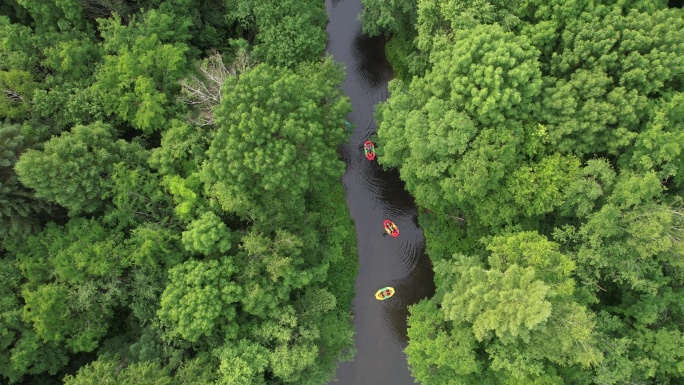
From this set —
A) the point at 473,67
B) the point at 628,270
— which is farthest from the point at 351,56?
the point at 628,270

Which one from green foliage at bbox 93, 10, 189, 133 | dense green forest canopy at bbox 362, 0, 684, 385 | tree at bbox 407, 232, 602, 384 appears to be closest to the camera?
tree at bbox 407, 232, 602, 384

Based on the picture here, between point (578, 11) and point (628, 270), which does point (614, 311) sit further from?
point (578, 11)

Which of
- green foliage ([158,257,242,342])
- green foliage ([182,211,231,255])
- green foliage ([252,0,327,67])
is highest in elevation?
green foliage ([252,0,327,67])

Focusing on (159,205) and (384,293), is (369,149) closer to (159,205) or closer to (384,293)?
(384,293)

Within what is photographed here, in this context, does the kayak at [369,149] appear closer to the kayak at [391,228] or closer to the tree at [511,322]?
the kayak at [391,228]

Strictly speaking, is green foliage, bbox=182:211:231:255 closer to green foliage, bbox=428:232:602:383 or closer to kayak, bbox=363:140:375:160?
green foliage, bbox=428:232:602:383

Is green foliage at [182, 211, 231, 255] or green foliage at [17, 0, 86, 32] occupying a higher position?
green foliage at [17, 0, 86, 32]

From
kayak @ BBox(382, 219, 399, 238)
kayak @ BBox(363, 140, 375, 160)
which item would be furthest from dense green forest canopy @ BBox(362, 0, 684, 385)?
kayak @ BBox(363, 140, 375, 160)

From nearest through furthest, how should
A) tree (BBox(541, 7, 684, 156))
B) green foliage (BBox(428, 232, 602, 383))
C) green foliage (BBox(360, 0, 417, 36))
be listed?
green foliage (BBox(428, 232, 602, 383)) → tree (BBox(541, 7, 684, 156)) → green foliage (BBox(360, 0, 417, 36))
